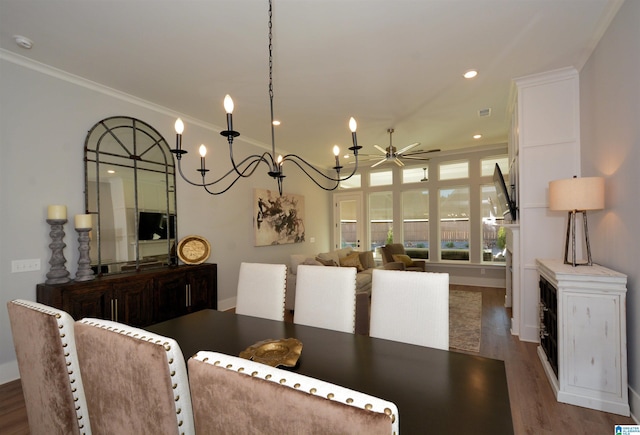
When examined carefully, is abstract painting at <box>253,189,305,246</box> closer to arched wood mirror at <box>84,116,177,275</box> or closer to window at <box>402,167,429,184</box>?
arched wood mirror at <box>84,116,177,275</box>

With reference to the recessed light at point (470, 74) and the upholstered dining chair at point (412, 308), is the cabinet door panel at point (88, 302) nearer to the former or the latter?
the upholstered dining chair at point (412, 308)

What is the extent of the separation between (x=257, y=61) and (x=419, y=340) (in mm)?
2737

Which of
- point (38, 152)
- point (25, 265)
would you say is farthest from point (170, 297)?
point (38, 152)

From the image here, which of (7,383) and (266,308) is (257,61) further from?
(7,383)

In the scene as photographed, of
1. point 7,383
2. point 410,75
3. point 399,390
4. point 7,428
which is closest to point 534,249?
point 410,75

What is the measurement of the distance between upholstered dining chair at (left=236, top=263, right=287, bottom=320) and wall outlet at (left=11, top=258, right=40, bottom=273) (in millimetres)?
2031

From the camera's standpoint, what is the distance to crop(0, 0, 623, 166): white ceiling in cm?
210

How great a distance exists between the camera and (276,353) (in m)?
1.40

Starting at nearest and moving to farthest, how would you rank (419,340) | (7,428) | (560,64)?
(419,340), (7,428), (560,64)

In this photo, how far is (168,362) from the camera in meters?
0.87

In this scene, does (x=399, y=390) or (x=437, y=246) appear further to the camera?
(x=437, y=246)

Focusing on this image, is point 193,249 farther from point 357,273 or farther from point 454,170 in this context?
point 454,170

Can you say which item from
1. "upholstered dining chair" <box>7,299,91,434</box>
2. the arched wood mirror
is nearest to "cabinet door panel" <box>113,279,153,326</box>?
the arched wood mirror

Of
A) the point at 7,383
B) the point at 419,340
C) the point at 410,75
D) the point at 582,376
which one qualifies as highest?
the point at 410,75
